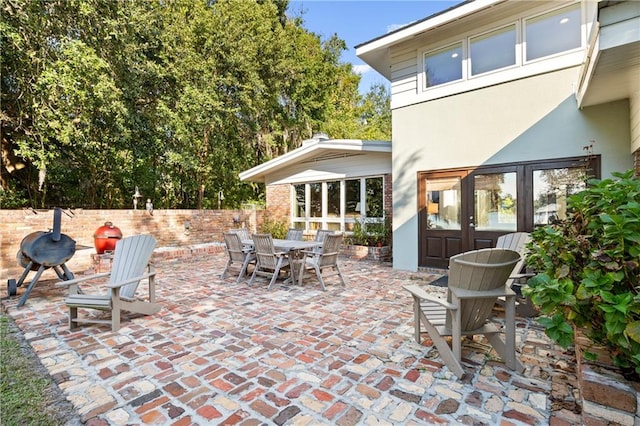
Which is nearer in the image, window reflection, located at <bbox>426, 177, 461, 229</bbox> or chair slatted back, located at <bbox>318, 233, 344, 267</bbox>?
chair slatted back, located at <bbox>318, 233, 344, 267</bbox>

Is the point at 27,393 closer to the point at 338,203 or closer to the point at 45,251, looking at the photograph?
the point at 45,251

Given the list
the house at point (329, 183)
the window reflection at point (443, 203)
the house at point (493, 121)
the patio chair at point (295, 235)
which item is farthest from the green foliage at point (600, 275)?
the house at point (329, 183)

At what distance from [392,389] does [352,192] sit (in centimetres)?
760

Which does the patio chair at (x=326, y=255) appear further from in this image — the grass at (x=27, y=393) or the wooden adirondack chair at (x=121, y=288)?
the grass at (x=27, y=393)

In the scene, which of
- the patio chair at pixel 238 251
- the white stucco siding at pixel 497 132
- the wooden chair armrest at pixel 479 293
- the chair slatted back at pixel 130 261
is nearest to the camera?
the wooden chair armrest at pixel 479 293

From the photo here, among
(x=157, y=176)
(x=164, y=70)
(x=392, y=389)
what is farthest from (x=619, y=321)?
(x=157, y=176)

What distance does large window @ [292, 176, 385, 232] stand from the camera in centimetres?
936

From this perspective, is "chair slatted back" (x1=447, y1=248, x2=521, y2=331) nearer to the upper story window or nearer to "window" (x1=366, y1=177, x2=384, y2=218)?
the upper story window

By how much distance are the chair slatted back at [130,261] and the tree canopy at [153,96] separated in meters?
6.57

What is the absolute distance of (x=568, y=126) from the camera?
5.29 metres

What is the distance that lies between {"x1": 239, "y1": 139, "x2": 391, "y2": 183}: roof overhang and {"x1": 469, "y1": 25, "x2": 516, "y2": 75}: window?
8.92 ft

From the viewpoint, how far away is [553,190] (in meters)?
5.55

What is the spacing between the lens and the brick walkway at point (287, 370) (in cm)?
217

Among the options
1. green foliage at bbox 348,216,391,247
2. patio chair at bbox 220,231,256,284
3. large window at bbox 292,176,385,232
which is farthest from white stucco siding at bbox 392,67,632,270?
patio chair at bbox 220,231,256,284
